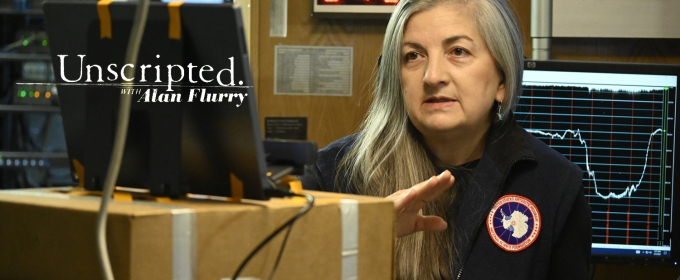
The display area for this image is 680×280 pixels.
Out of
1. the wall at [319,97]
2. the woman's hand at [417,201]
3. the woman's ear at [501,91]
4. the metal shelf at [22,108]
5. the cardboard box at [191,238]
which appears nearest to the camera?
the cardboard box at [191,238]

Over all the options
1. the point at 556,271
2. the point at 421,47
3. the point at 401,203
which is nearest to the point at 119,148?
the point at 401,203

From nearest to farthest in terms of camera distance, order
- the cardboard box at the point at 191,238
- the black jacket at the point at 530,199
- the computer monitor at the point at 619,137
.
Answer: the cardboard box at the point at 191,238, the black jacket at the point at 530,199, the computer monitor at the point at 619,137

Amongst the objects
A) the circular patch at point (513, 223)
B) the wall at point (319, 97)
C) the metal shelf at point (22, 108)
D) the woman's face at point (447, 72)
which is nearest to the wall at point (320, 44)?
the wall at point (319, 97)

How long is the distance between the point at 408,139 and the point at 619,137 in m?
0.60

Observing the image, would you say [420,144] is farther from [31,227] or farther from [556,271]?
[31,227]

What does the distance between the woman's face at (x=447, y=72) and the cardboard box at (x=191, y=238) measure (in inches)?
23.1

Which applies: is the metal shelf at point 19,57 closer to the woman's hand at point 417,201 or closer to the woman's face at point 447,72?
the woman's face at point 447,72

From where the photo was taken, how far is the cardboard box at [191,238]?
2.11 ft

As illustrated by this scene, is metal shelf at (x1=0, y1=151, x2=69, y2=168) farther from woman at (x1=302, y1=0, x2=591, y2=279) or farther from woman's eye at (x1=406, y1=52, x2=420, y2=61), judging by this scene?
woman's eye at (x1=406, y1=52, x2=420, y2=61)

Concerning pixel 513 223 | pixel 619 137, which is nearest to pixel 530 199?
→ pixel 513 223

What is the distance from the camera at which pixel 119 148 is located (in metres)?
0.61

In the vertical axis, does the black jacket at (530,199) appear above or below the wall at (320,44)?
below

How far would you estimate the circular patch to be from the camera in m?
1.36

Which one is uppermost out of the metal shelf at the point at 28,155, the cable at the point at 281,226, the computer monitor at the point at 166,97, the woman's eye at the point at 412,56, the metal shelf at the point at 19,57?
the metal shelf at the point at 19,57
